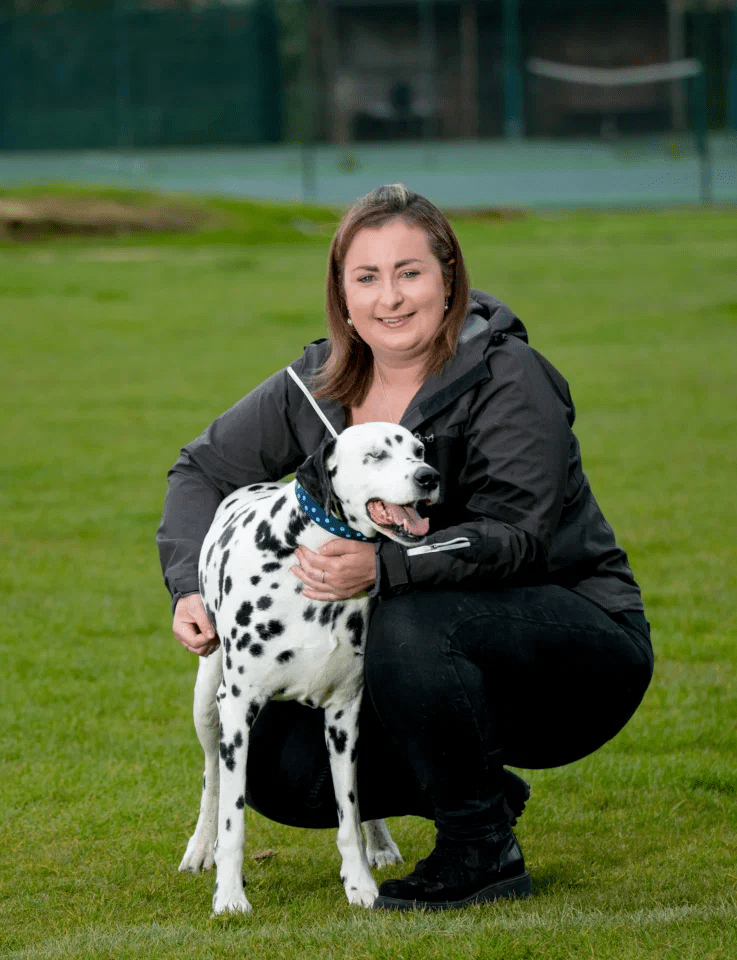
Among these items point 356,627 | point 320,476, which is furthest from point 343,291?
point 356,627

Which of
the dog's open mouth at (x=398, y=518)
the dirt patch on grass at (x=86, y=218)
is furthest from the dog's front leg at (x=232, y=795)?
the dirt patch on grass at (x=86, y=218)

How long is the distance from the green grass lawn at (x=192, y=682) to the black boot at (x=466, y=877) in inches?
4.1

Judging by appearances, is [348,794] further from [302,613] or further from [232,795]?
[302,613]

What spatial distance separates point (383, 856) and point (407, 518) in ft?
4.11

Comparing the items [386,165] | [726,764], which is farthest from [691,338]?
[386,165]

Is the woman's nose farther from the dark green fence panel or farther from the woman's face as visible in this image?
the dark green fence panel

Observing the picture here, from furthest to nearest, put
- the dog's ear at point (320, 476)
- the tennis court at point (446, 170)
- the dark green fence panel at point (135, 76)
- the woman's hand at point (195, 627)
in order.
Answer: the tennis court at point (446, 170) < the dark green fence panel at point (135, 76) < the woman's hand at point (195, 627) < the dog's ear at point (320, 476)

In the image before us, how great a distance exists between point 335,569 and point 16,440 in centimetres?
797

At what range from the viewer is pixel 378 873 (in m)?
4.16

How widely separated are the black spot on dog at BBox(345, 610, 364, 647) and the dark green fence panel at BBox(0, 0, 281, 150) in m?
29.9

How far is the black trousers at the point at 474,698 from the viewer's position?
3.57 meters

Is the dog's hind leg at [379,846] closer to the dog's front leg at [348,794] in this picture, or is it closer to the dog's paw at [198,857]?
the dog's front leg at [348,794]

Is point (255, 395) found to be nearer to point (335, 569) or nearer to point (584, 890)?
point (335, 569)

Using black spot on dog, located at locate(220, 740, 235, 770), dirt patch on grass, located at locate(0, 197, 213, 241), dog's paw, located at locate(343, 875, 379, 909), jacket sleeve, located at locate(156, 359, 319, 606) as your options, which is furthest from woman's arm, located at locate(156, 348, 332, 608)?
dirt patch on grass, located at locate(0, 197, 213, 241)
